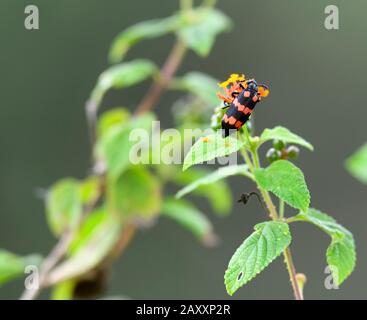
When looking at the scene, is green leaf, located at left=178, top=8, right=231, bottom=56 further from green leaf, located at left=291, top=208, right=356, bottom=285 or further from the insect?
green leaf, located at left=291, top=208, right=356, bottom=285

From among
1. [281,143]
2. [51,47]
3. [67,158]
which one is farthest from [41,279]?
[51,47]

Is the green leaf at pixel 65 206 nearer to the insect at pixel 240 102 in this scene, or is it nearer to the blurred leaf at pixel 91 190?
the blurred leaf at pixel 91 190

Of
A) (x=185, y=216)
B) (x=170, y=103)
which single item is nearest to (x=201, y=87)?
(x=185, y=216)

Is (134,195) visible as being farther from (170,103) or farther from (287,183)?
(170,103)

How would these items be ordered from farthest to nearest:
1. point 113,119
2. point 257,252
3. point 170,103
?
point 170,103
point 113,119
point 257,252

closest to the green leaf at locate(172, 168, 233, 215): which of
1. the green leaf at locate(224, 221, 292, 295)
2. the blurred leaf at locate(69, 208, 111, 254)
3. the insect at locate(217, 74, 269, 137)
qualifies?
the blurred leaf at locate(69, 208, 111, 254)
